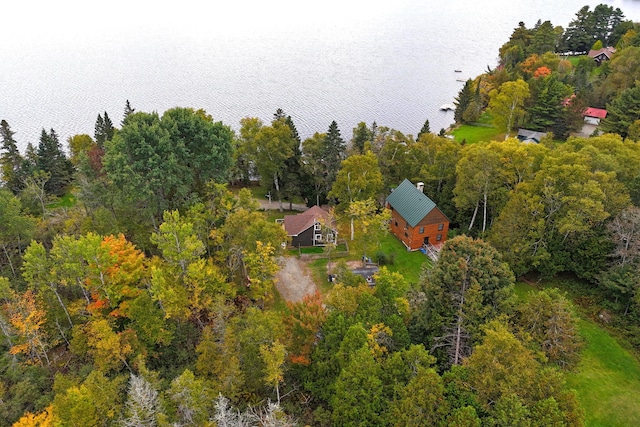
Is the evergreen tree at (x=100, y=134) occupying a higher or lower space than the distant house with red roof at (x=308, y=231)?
higher

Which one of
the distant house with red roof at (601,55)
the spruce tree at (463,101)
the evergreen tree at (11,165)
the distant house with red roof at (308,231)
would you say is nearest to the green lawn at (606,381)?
the distant house with red roof at (308,231)

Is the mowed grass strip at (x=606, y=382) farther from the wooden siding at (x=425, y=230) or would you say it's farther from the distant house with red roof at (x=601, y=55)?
the distant house with red roof at (x=601, y=55)

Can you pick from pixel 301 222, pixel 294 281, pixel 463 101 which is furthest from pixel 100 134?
pixel 463 101

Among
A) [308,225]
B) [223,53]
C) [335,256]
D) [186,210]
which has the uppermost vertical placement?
[223,53]

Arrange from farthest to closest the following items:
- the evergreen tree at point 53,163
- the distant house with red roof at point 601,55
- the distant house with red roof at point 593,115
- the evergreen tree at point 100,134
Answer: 1. the distant house with red roof at point 601,55
2. the distant house with red roof at point 593,115
3. the evergreen tree at point 53,163
4. the evergreen tree at point 100,134

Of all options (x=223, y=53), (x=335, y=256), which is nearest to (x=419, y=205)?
(x=335, y=256)

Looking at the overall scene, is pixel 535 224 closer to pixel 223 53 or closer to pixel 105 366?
pixel 105 366

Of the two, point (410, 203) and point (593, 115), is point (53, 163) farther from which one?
point (593, 115)
